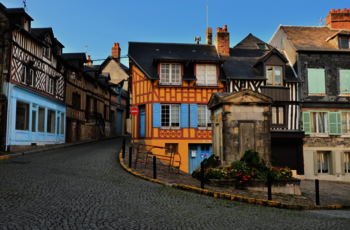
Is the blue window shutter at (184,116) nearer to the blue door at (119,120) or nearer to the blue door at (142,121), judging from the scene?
the blue door at (142,121)

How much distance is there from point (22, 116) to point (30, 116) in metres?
0.64

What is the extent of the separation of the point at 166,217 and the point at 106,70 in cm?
3401

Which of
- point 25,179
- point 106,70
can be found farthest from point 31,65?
point 106,70

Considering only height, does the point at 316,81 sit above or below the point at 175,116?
above

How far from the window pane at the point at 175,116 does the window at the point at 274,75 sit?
553 centimetres

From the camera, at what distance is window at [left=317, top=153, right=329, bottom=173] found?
18609mm

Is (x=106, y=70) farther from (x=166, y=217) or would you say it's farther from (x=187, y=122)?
(x=166, y=217)

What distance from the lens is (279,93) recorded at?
18.9 meters

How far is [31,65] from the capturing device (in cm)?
1805

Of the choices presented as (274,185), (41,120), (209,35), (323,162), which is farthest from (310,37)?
(41,120)

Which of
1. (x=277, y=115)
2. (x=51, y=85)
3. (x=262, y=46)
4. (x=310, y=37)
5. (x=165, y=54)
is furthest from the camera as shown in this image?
(x=262, y=46)

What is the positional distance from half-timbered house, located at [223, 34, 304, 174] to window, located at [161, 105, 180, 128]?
3328 millimetres

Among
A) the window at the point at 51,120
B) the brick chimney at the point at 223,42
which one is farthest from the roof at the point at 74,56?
the brick chimney at the point at 223,42

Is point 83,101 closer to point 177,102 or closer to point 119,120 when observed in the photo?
point 119,120
